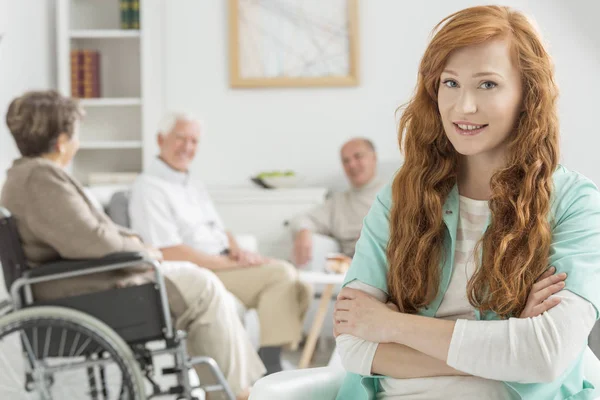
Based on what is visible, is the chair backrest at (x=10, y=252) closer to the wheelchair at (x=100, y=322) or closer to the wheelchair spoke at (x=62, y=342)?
the wheelchair at (x=100, y=322)

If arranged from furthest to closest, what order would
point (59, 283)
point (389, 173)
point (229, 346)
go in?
point (389, 173) < point (229, 346) < point (59, 283)

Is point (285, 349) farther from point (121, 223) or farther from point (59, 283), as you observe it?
point (59, 283)

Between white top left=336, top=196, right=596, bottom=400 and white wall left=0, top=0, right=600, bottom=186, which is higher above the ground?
white wall left=0, top=0, right=600, bottom=186

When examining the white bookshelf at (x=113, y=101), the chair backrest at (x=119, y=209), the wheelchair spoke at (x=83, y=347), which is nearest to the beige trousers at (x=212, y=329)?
the wheelchair spoke at (x=83, y=347)

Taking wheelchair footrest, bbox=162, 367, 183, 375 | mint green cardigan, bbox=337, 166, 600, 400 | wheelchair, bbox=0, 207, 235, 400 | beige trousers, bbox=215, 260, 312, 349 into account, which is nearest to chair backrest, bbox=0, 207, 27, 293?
wheelchair, bbox=0, 207, 235, 400

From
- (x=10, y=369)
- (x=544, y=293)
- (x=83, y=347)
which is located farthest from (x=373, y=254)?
(x=10, y=369)

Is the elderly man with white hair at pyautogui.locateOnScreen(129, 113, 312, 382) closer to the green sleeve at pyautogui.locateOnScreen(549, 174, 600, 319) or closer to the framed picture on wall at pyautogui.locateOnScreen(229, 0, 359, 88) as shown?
the framed picture on wall at pyautogui.locateOnScreen(229, 0, 359, 88)

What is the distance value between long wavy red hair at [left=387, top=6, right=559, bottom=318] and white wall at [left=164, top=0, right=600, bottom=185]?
11.9 ft

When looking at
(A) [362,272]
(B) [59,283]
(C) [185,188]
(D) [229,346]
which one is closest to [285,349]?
(C) [185,188]

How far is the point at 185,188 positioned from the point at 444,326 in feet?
9.13

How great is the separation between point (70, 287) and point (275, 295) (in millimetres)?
1142

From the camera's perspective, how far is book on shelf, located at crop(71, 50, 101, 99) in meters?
Answer: 4.82

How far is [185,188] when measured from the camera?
3.82 meters

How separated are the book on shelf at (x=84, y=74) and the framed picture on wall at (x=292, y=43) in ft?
2.53
